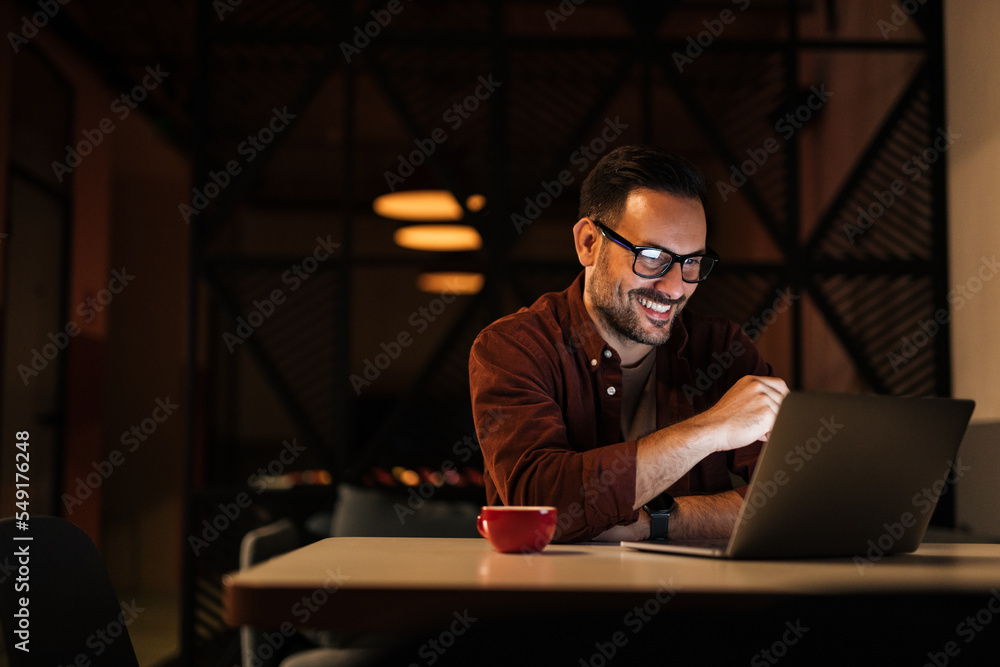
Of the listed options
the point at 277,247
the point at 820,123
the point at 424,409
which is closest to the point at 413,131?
the point at 424,409

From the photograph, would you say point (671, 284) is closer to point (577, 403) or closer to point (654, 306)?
point (654, 306)

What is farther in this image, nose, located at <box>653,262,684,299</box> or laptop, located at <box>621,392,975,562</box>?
nose, located at <box>653,262,684,299</box>

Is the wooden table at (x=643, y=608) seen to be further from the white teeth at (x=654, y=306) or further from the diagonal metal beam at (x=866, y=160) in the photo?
the diagonal metal beam at (x=866, y=160)

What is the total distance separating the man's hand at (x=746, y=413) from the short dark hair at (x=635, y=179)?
595 millimetres

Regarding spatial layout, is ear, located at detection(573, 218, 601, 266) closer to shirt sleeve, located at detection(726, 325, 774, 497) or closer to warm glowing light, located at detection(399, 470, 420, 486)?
shirt sleeve, located at detection(726, 325, 774, 497)

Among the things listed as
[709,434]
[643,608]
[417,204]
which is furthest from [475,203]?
[643,608]

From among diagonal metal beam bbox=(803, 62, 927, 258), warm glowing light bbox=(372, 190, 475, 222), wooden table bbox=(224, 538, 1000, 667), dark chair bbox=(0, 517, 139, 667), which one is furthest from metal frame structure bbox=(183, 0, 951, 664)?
wooden table bbox=(224, 538, 1000, 667)

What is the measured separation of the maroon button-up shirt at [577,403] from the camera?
5.15 ft

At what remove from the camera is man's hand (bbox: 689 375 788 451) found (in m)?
1.49

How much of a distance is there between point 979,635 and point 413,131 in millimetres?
3343

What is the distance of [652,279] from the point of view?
76.3 inches

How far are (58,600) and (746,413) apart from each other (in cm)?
107

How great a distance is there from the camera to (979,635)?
3.14 ft

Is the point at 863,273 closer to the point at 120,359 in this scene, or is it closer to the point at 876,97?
the point at 876,97
